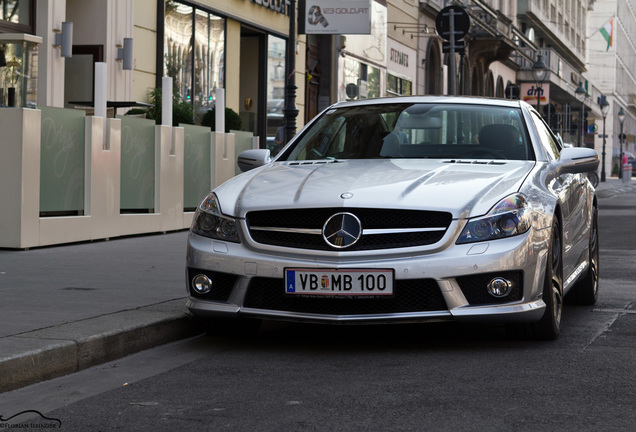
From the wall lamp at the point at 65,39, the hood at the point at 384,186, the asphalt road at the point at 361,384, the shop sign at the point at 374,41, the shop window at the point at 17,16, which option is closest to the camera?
the asphalt road at the point at 361,384

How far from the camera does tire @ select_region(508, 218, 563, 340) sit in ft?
21.3

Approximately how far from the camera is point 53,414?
4.74m

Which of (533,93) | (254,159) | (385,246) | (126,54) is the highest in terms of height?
(533,93)

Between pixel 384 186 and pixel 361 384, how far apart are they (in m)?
1.42

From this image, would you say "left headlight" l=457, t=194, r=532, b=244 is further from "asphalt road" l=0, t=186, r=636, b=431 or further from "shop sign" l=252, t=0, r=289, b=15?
"shop sign" l=252, t=0, r=289, b=15

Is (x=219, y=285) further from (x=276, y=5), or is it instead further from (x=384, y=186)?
(x=276, y=5)

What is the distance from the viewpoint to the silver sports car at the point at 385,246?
19.9 feet

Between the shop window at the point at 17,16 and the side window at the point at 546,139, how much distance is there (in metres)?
9.36

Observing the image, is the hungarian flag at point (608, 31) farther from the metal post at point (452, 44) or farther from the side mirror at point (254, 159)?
the side mirror at point (254, 159)

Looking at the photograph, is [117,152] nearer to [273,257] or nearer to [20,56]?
[20,56]

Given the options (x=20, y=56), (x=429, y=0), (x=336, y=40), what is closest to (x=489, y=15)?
(x=429, y=0)

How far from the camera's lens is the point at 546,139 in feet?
26.1

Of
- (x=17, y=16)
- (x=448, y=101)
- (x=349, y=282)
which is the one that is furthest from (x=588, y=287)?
(x=17, y=16)

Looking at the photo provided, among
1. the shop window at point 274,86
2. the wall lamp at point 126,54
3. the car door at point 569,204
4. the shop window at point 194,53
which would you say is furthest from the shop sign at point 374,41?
the car door at point 569,204
